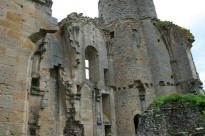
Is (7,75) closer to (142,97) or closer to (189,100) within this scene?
(189,100)

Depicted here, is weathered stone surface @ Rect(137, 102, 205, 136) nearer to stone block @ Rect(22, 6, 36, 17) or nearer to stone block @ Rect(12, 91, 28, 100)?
stone block @ Rect(12, 91, 28, 100)

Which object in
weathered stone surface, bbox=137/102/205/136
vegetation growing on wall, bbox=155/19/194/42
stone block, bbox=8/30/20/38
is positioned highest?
vegetation growing on wall, bbox=155/19/194/42

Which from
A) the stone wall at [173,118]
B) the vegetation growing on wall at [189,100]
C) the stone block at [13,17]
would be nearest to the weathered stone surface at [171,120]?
the stone wall at [173,118]

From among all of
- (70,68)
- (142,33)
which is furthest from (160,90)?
(70,68)

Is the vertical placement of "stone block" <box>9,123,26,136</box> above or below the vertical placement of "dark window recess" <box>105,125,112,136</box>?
above

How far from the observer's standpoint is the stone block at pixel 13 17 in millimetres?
4447

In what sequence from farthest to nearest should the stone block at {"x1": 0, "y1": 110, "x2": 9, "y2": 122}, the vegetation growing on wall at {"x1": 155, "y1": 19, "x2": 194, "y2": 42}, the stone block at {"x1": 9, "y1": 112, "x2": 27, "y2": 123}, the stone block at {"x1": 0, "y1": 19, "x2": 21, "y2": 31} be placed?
1. the vegetation growing on wall at {"x1": 155, "y1": 19, "x2": 194, "y2": 42}
2. the stone block at {"x1": 0, "y1": 19, "x2": 21, "y2": 31}
3. the stone block at {"x1": 9, "y1": 112, "x2": 27, "y2": 123}
4. the stone block at {"x1": 0, "y1": 110, "x2": 9, "y2": 122}

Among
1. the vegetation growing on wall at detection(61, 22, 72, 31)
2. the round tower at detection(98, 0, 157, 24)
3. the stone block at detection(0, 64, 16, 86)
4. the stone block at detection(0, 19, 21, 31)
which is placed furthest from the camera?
the round tower at detection(98, 0, 157, 24)

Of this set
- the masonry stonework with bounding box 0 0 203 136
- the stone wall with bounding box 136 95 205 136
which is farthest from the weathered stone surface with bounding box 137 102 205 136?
the masonry stonework with bounding box 0 0 203 136

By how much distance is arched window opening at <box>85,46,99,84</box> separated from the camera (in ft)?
49.8

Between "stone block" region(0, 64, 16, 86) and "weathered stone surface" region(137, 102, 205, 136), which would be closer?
"stone block" region(0, 64, 16, 86)

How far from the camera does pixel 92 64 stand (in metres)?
15.7

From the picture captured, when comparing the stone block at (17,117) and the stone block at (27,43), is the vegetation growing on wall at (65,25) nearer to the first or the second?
the stone block at (27,43)

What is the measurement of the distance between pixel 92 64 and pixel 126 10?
6.61 meters
